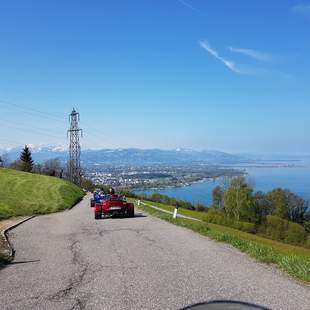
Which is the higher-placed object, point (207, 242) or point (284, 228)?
point (207, 242)

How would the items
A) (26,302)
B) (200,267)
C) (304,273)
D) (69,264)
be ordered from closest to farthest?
(26,302)
(304,273)
(200,267)
(69,264)

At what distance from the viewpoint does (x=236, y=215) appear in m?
83.9

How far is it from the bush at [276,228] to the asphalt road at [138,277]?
55.6m

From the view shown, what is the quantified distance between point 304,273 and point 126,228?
37.5ft

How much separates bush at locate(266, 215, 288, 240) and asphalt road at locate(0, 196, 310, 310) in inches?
2190

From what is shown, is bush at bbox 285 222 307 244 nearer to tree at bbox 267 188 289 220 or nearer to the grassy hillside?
tree at bbox 267 188 289 220

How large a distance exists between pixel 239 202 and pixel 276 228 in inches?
456

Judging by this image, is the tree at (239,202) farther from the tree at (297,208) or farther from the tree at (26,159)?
the tree at (26,159)

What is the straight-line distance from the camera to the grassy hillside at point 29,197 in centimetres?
3247

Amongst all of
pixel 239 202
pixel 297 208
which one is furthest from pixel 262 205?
pixel 239 202

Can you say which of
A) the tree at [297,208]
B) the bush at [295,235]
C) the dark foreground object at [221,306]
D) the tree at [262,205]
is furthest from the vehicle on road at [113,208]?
the tree at [297,208]

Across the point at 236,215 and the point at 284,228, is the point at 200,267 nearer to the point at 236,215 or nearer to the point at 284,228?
the point at 284,228

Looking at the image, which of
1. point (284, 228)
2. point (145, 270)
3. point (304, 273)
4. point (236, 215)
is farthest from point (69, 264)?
point (236, 215)

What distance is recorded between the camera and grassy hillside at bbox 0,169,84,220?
107 feet
